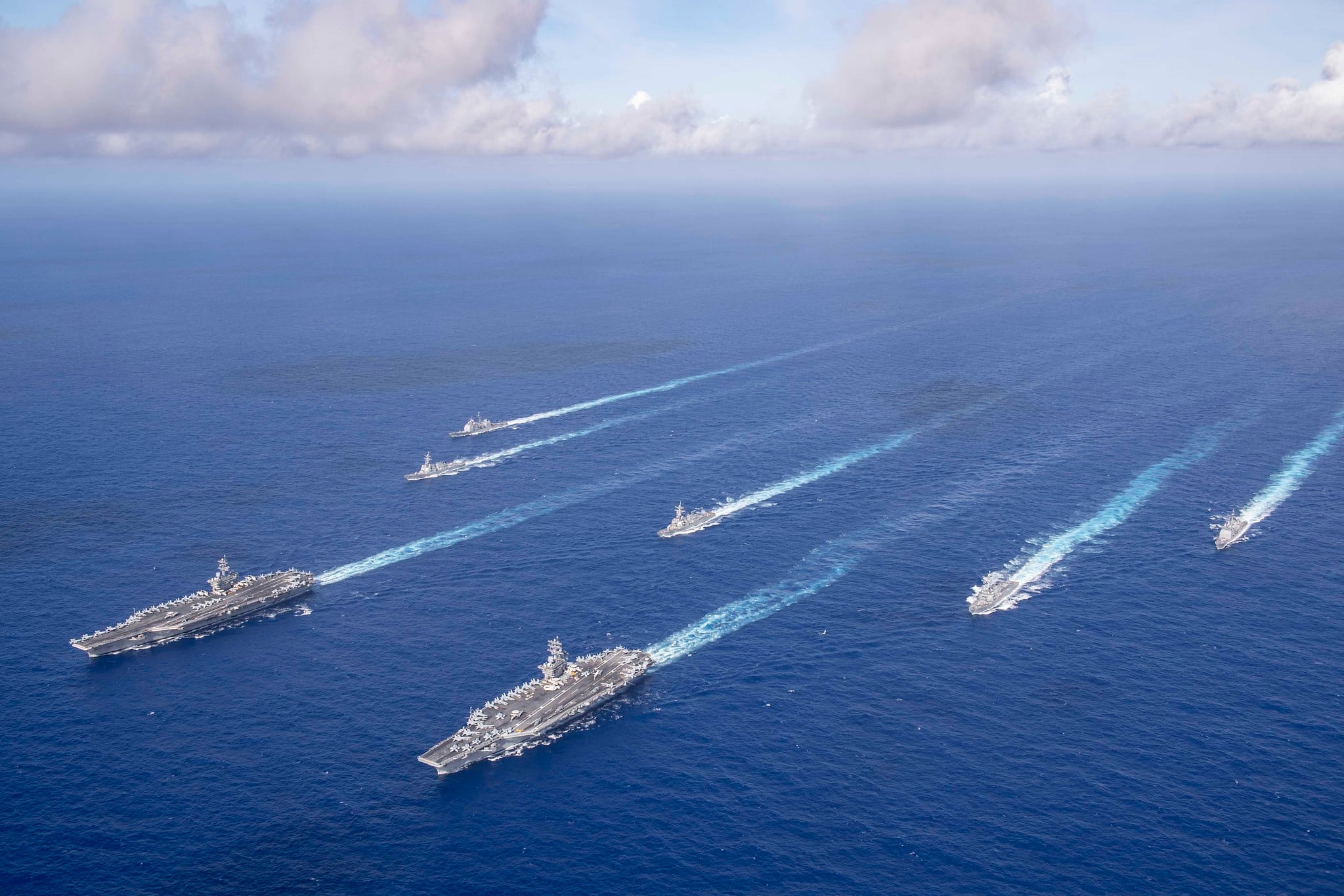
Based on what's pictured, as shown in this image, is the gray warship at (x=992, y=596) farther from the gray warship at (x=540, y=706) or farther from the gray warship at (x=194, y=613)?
the gray warship at (x=194, y=613)

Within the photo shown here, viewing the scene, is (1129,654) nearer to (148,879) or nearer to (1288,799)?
(1288,799)

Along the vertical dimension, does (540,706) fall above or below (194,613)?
below

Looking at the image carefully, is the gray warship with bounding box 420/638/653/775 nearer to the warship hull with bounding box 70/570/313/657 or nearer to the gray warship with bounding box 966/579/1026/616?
the warship hull with bounding box 70/570/313/657

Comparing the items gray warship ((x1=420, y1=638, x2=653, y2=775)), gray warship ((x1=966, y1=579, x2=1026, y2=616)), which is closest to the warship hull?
gray warship ((x1=420, y1=638, x2=653, y2=775))

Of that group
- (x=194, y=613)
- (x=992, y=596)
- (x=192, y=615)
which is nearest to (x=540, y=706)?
(x=194, y=613)

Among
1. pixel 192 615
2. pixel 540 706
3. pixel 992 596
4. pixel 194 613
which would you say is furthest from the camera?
pixel 992 596

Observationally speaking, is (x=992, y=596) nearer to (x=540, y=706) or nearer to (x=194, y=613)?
(x=540, y=706)

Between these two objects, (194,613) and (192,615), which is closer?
(192,615)
